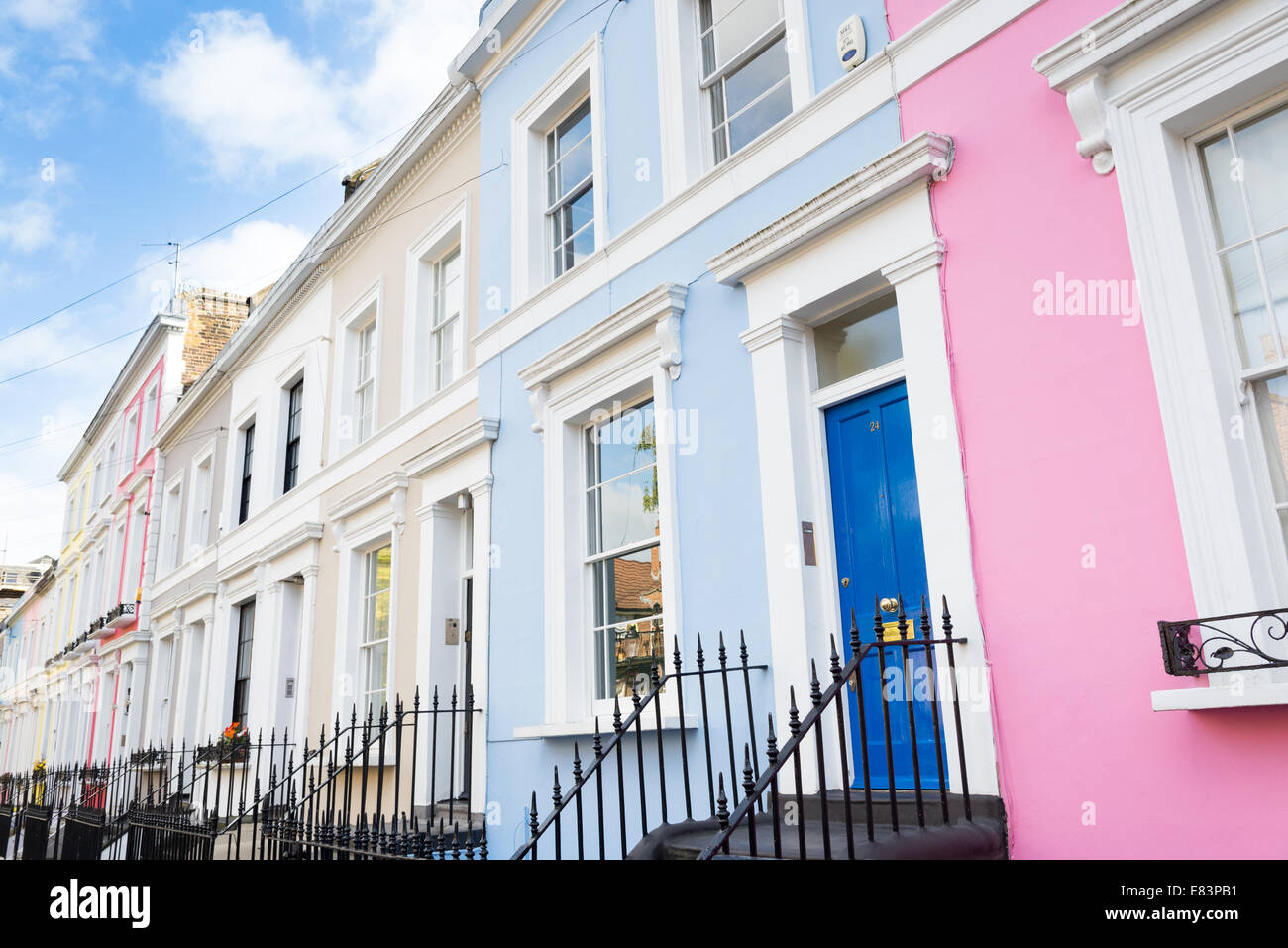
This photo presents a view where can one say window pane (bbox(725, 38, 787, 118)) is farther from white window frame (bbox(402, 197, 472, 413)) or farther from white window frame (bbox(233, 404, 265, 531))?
white window frame (bbox(233, 404, 265, 531))

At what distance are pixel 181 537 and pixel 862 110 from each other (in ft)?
48.8

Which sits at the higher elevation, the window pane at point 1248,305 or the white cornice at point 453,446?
the white cornice at point 453,446

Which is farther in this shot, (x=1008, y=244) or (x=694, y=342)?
(x=694, y=342)

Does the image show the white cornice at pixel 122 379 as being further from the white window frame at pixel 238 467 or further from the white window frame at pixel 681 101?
the white window frame at pixel 681 101

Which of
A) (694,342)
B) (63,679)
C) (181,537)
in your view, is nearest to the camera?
(694,342)

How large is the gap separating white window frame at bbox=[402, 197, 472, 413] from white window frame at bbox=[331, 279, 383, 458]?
Answer: 31.0 inches

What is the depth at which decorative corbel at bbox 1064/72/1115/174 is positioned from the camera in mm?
3975

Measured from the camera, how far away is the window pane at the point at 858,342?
5.20 metres

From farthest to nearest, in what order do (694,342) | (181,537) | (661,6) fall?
(181,537) → (661,6) → (694,342)

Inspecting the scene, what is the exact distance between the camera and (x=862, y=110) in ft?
17.1

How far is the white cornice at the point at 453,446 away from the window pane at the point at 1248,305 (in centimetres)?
→ 548

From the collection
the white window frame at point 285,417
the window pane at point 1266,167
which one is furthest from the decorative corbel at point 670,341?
the white window frame at point 285,417

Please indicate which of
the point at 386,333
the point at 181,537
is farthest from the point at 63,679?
the point at 386,333

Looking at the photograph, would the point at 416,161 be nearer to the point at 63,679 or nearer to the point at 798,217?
the point at 798,217
